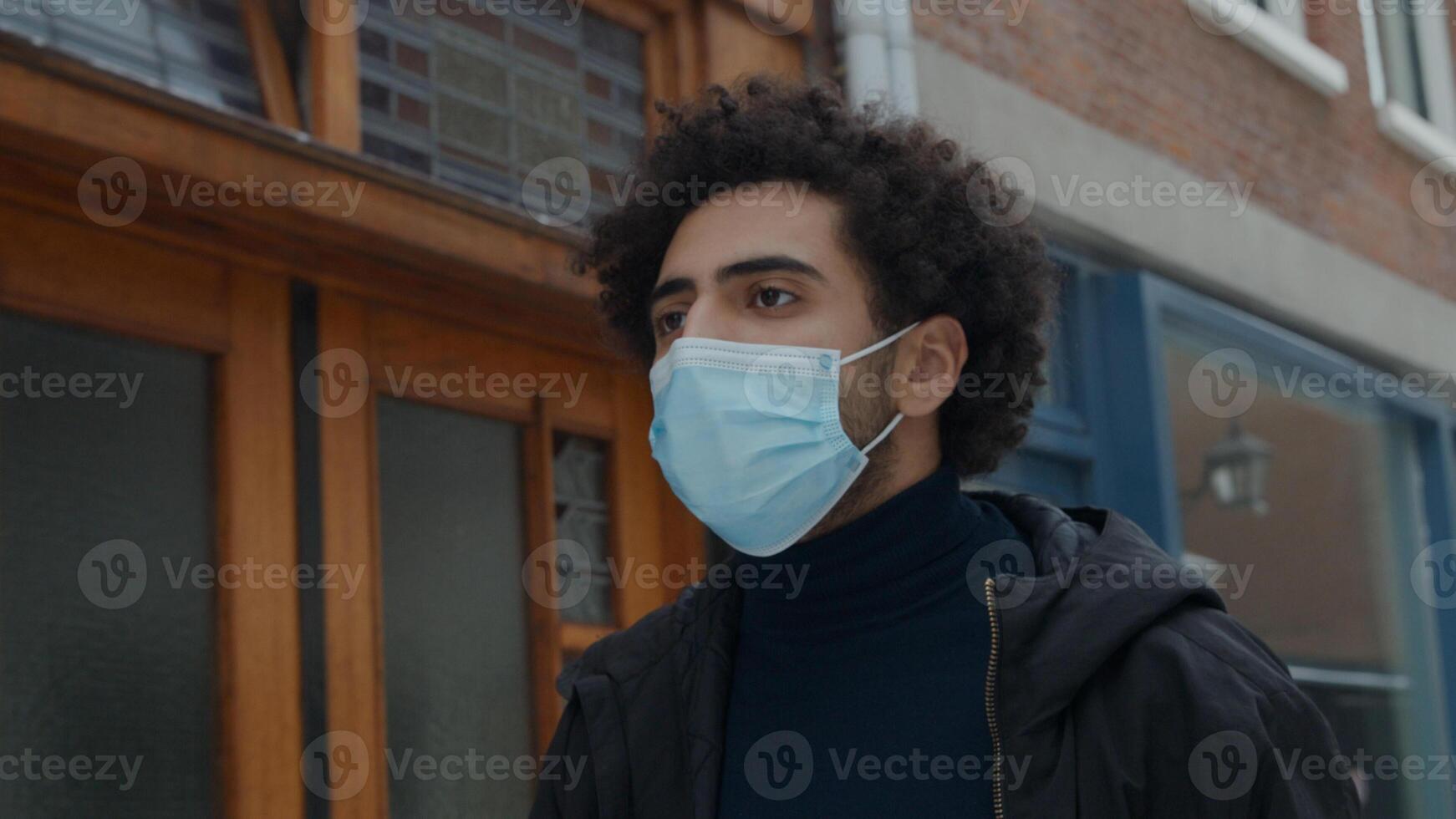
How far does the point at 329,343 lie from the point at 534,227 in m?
0.59

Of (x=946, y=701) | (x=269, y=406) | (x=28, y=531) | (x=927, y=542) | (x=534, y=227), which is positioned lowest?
(x=946, y=701)

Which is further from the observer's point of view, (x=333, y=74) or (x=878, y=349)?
(x=333, y=74)

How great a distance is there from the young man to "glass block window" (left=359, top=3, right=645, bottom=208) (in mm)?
1198

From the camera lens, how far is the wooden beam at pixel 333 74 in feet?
13.5

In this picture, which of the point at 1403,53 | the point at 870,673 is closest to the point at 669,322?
the point at 870,673

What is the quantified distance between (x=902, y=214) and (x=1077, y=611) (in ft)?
2.84

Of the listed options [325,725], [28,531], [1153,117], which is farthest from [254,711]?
[1153,117]

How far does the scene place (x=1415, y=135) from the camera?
27.7 feet

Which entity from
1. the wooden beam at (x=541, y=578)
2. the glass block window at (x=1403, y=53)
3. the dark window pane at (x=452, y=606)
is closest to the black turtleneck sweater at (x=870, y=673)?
the dark window pane at (x=452, y=606)

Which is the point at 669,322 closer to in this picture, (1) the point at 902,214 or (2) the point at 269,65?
(1) the point at 902,214

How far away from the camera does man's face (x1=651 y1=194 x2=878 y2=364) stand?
2881mm

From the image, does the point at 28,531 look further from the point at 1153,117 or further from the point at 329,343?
the point at 1153,117

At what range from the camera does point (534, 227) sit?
14.3 feet

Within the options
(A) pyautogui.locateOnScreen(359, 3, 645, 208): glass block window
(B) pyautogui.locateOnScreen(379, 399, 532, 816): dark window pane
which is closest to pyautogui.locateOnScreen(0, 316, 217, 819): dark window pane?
(B) pyautogui.locateOnScreen(379, 399, 532, 816): dark window pane
